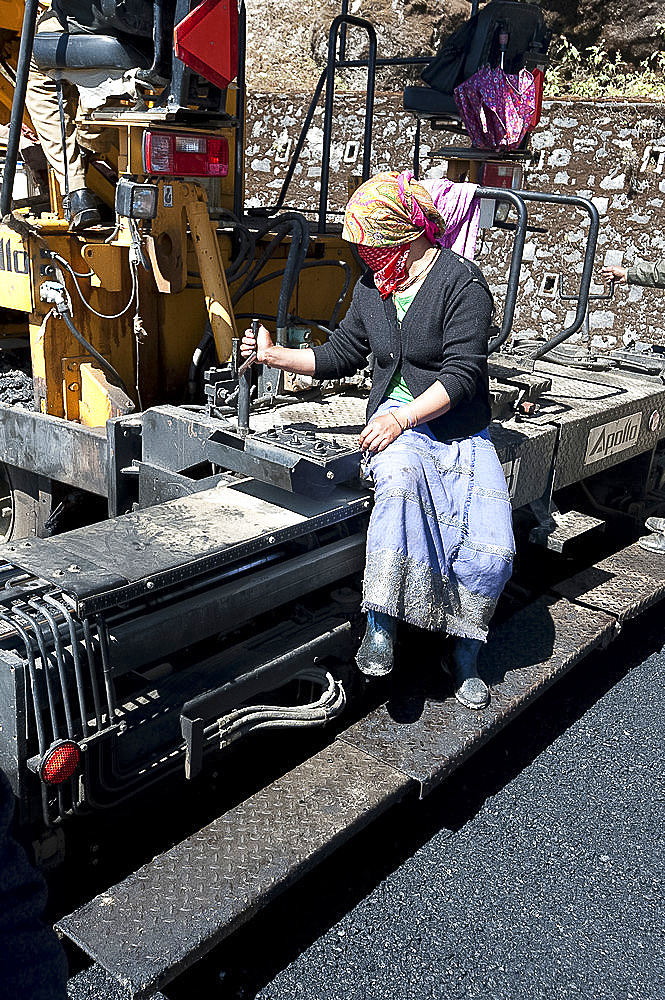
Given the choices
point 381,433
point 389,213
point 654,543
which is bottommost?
point 654,543

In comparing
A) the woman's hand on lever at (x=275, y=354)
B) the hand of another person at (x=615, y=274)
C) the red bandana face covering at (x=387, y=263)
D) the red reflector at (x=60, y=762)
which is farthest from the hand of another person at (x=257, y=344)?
the hand of another person at (x=615, y=274)

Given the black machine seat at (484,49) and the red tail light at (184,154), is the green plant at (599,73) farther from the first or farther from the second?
the red tail light at (184,154)

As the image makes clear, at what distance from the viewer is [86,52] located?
149 inches

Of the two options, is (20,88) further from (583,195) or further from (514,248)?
(583,195)

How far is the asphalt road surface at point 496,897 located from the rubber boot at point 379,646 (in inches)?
21.9

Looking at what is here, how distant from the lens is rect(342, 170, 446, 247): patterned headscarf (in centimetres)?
321

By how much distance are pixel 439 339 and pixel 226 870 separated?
185cm

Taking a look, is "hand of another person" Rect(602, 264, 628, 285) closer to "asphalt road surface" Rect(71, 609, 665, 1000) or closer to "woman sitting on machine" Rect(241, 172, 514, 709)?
"woman sitting on machine" Rect(241, 172, 514, 709)

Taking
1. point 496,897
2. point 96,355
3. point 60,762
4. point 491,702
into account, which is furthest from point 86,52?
point 496,897

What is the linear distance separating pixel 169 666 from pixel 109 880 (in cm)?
68

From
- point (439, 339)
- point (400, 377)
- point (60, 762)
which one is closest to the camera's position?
point (60, 762)

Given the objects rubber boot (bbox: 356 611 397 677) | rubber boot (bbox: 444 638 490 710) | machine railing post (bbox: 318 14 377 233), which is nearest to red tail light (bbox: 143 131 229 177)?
machine railing post (bbox: 318 14 377 233)

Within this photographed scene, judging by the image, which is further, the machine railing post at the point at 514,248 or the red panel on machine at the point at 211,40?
the machine railing post at the point at 514,248

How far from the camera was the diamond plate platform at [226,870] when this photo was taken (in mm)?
2277
